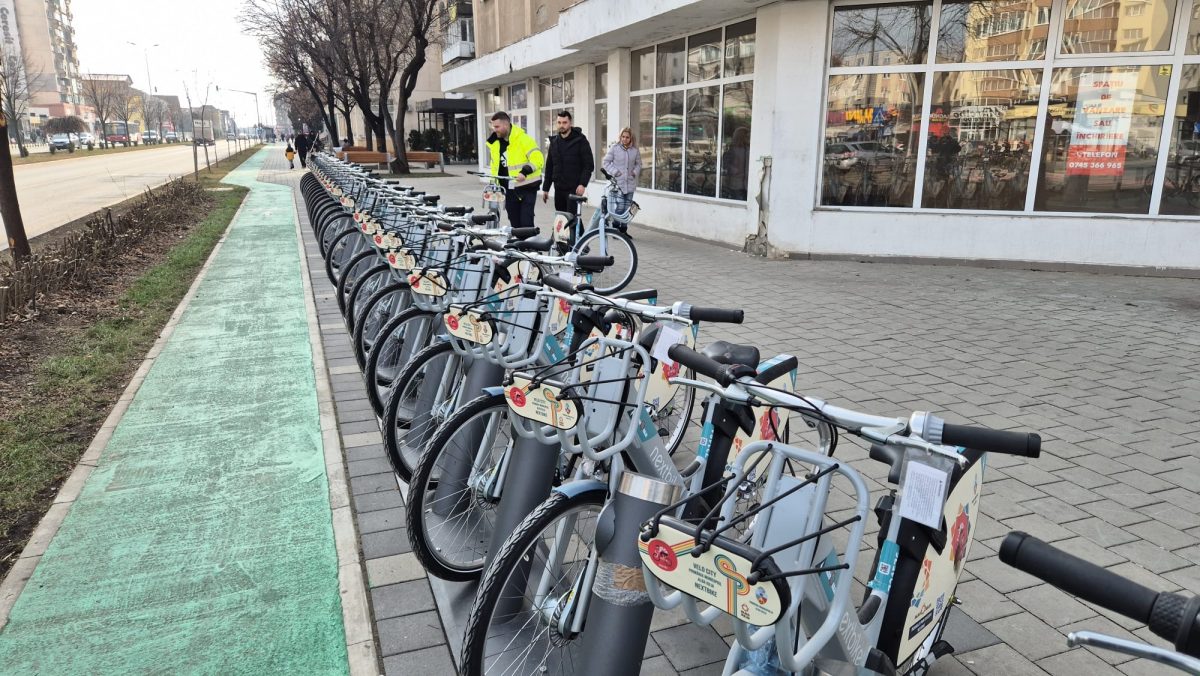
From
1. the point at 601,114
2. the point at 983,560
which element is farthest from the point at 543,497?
the point at 601,114

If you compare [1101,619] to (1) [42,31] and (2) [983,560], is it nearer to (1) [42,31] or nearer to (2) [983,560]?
(2) [983,560]

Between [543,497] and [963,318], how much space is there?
5.36 metres

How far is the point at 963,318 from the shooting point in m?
6.87

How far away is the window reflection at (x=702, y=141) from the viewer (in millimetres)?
11742

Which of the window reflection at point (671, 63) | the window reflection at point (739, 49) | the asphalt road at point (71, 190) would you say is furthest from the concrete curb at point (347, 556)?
the asphalt road at point (71, 190)

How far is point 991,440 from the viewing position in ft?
→ 5.25

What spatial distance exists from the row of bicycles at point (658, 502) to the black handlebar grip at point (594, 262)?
0.08 ft

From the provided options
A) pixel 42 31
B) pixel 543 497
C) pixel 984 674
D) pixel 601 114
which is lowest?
pixel 984 674

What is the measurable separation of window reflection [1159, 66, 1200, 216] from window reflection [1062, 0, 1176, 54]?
1.86 ft

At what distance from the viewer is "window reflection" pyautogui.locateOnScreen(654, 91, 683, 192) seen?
502 inches

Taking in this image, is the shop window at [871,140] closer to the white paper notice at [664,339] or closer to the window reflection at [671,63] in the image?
the window reflection at [671,63]

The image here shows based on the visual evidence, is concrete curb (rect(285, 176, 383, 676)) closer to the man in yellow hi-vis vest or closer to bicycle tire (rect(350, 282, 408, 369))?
bicycle tire (rect(350, 282, 408, 369))

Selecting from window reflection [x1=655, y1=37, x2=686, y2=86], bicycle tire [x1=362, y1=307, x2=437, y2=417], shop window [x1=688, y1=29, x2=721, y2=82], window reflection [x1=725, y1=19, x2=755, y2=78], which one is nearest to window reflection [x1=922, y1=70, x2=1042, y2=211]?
window reflection [x1=725, y1=19, x2=755, y2=78]

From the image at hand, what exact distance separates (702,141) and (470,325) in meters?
9.75
